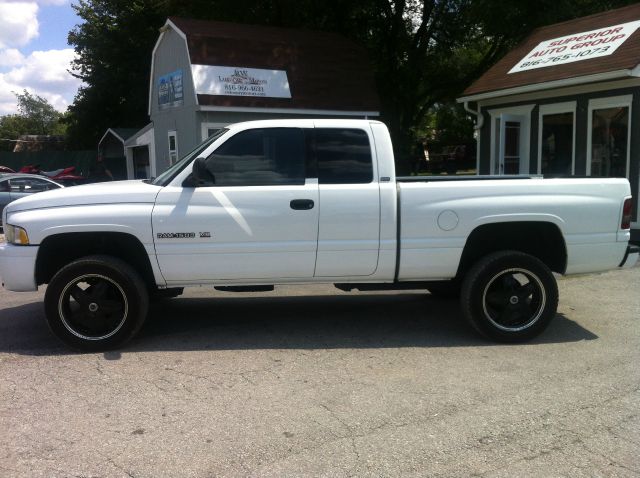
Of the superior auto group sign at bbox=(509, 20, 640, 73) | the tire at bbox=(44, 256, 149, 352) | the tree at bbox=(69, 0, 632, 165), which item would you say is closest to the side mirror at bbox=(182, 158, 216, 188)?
the tire at bbox=(44, 256, 149, 352)

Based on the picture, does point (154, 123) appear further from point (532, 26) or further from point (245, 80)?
point (532, 26)

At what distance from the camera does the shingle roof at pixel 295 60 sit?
15.9 metres

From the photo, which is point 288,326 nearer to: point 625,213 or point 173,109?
point 625,213

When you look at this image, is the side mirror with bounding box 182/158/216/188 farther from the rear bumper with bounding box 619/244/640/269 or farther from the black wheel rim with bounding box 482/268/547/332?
the rear bumper with bounding box 619/244/640/269

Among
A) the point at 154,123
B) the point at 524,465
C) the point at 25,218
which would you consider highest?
the point at 154,123

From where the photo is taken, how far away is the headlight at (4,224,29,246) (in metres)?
5.14

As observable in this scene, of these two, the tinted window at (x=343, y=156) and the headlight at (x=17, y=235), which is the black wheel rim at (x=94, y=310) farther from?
the tinted window at (x=343, y=156)

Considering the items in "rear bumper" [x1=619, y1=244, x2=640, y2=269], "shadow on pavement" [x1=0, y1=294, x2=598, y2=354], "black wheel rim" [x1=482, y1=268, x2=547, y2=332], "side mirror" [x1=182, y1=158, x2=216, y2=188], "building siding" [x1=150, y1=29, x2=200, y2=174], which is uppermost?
"building siding" [x1=150, y1=29, x2=200, y2=174]

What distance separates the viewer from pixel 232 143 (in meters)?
5.43

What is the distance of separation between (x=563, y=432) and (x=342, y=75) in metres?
15.3

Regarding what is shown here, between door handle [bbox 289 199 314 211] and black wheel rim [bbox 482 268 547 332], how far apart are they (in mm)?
1846

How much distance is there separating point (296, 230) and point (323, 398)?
161 cm

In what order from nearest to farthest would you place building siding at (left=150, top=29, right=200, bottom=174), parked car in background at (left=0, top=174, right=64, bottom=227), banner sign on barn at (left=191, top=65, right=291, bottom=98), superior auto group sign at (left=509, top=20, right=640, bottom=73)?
superior auto group sign at (left=509, top=20, right=640, bottom=73) < parked car in background at (left=0, top=174, right=64, bottom=227) < banner sign on barn at (left=191, top=65, right=291, bottom=98) < building siding at (left=150, top=29, right=200, bottom=174)

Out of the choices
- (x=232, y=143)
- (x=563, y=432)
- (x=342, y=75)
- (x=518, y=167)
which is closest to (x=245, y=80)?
(x=342, y=75)
